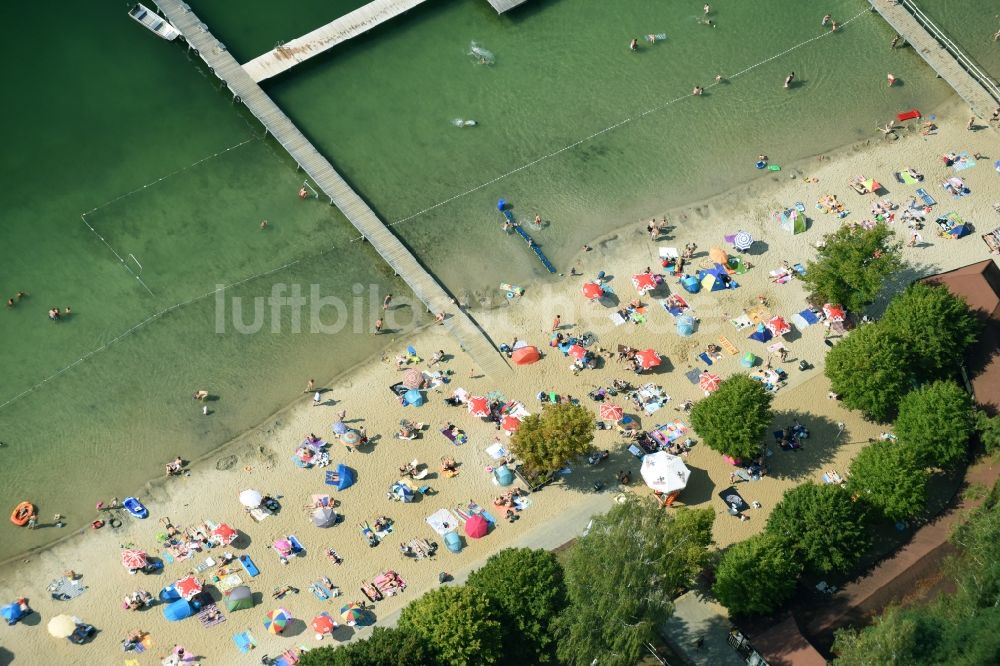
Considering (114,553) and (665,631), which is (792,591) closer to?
(665,631)

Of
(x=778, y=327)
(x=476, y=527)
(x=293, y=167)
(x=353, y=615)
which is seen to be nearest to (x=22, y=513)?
(x=353, y=615)

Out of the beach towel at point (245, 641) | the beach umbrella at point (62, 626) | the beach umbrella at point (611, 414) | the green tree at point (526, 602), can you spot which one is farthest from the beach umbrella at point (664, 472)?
the beach umbrella at point (62, 626)

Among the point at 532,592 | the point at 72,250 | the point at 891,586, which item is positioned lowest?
the point at 891,586

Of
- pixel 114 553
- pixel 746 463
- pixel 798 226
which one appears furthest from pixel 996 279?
pixel 114 553

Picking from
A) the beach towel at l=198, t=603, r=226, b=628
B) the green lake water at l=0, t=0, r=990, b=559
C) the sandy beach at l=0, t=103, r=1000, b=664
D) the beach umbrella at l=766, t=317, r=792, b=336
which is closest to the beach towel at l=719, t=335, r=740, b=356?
the sandy beach at l=0, t=103, r=1000, b=664

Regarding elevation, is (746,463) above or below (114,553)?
below

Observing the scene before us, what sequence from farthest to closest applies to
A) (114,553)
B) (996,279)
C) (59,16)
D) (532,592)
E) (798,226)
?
1. (59,16)
2. (798,226)
3. (996,279)
4. (114,553)
5. (532,592)

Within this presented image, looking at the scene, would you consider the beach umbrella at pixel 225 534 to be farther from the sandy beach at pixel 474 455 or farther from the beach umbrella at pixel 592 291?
the beach umbrella at pixel 592 291
